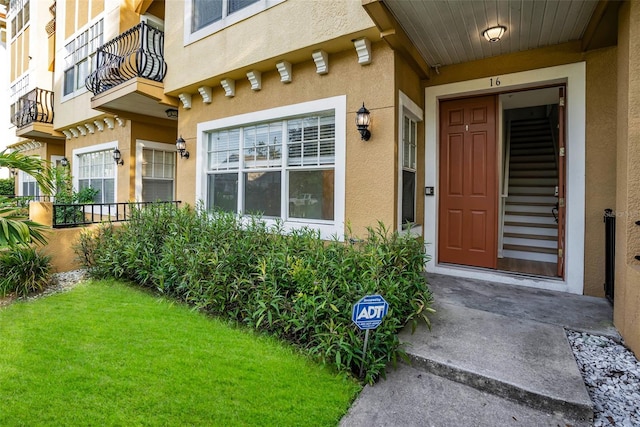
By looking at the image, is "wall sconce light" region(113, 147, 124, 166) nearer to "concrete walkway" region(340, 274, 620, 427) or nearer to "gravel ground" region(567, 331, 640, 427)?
"concrete walkway" region(340, 274, 620, 427)

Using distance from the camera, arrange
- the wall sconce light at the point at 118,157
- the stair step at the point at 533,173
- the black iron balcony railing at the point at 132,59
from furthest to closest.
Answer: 1. the wall sconce light at the point at 118,157
2. the stair step at the point at 533,173
3. the black iron balcony railing at the point at 132,59

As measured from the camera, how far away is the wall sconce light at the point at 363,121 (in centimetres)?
436

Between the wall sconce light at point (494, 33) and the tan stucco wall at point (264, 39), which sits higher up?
the tan stucco wall at point (264, 39)

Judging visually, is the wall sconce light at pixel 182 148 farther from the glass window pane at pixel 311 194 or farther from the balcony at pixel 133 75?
the glass window pane at pixel 311 194

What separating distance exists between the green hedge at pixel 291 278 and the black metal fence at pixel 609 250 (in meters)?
2.38

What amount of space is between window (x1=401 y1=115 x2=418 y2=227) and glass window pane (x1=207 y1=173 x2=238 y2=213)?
323 cm

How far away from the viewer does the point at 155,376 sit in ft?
8.73

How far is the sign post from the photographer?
2.50m

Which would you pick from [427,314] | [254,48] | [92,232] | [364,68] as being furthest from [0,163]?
[427,314]

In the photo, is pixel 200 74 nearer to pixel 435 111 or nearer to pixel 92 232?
pixel 92 232

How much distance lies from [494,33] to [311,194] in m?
3.27

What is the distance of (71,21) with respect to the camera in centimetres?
994

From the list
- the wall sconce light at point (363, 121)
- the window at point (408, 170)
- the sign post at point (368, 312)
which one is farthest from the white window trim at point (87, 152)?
the sign post at point (368, 312)

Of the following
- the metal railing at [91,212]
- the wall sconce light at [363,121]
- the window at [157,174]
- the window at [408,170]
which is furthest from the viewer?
the window at [157,174]
